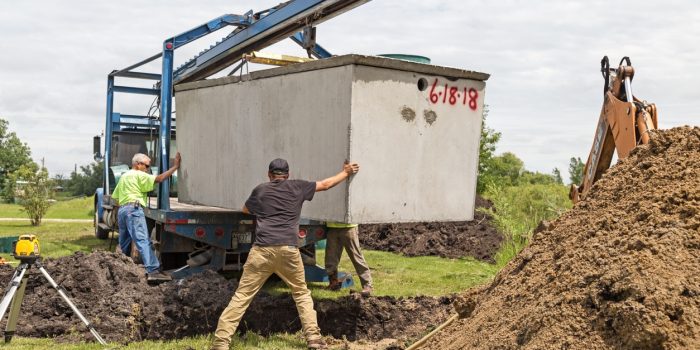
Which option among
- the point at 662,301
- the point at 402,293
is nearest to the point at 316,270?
the point at 402,293

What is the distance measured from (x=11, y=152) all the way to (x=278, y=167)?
6893 cm

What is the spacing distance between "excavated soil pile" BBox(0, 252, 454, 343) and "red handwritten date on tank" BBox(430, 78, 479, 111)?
7.86 ft

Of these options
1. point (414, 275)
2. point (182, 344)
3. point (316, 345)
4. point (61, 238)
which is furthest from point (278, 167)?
point (61, 238)

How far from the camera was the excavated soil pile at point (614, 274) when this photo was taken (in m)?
3.83

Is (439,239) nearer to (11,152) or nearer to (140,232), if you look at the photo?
(140,232)

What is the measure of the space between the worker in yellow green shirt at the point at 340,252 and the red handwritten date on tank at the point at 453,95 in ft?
10.0

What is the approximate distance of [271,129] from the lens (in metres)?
7.13

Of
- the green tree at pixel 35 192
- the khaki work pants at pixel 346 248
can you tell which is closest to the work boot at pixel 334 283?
the khaki work pants at pixel 346 248

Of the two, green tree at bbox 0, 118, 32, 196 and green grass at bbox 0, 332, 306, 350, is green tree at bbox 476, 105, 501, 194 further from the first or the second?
green tree at bbox 0, 118, 32, 196

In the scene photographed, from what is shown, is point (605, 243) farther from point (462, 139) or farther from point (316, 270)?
point (316, 270)

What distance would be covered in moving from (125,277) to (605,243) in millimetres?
5536

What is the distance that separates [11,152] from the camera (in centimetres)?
6756

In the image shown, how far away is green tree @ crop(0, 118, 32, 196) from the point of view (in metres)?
66.4

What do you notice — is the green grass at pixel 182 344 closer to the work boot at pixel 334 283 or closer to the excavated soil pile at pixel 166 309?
the excavated soil pile at pixel 166 309
